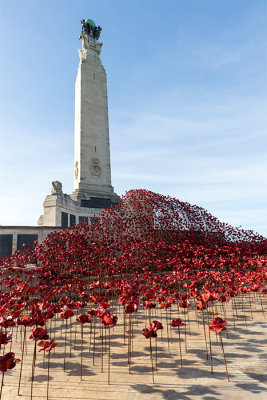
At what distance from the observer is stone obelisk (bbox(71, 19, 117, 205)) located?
28.0 meters

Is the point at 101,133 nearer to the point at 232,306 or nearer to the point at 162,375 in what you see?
the point at 232,306

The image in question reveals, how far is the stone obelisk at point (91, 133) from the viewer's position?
28.0 m

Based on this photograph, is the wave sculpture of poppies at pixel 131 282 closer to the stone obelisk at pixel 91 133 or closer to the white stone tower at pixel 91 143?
the white stone tower at pixel 91 143

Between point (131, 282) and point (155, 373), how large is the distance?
14.6ft

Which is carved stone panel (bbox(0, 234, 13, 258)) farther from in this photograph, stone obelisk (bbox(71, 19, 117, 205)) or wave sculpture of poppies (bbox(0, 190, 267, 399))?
stone obelisk (bbox(71, 19, 117, 205))

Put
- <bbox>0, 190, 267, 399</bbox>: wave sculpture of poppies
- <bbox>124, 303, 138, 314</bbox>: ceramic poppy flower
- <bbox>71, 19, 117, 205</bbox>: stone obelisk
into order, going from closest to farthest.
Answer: <bbox>124, 303, 138, 314</bbox>: ceramic poppy flower, <bbox>0, 190, 267, 399</bbox>: wave sculpture of poppies, <bbox>71, 19, 117, 205</bbox>: stone obelisk

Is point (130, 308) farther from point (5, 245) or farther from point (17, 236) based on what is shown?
point (5, 245)

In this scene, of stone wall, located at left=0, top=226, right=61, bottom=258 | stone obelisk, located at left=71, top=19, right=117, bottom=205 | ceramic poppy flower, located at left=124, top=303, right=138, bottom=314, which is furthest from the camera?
stone obelisk, located at left=71, top=19, right=117, bottom=205

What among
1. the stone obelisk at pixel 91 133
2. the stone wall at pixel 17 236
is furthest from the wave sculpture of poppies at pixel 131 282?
the stone obelisk at pixel 91 133

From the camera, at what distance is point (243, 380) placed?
12.3 ft

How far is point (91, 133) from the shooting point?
94.9 ft

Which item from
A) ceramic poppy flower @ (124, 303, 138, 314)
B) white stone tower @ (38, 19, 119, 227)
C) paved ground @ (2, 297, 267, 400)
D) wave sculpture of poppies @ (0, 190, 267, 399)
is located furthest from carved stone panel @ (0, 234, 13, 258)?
ceramic poppy flower @ (124, 303, 138, 314)

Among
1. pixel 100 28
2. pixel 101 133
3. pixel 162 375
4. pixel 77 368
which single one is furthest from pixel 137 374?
pixel 100 28

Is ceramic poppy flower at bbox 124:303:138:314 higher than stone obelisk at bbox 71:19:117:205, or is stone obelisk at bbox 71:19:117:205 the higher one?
stone obelisk at bbox 71:19:117:205
